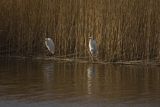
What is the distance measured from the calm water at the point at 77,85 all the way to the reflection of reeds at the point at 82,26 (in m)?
0.71

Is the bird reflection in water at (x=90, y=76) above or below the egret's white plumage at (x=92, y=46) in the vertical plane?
below

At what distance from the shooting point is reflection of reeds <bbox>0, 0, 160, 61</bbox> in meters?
14.3

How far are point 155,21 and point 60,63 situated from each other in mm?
2876

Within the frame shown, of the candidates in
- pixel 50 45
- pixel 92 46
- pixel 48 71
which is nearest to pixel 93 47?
pixel 92 46

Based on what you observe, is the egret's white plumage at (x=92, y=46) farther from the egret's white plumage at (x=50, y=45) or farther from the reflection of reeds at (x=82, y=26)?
the egret's white plumage at (x=50, y=45)

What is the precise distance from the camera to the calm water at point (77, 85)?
8.82m

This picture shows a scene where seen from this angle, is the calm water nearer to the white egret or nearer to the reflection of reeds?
the white egret

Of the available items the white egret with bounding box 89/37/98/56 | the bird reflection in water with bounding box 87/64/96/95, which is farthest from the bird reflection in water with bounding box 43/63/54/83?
the white egret with bounding box 89/37/98/56

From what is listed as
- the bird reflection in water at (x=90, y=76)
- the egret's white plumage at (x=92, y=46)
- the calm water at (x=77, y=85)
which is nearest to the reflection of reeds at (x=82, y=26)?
the egret's white plumage at (x=92, y=46)

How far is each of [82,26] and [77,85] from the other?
16.1 feet

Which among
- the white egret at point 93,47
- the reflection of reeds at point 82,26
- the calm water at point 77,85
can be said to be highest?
the reflection of reeds at point 82,26

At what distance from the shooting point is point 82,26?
1549cm

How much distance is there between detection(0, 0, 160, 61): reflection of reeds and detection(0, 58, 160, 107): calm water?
0.71m

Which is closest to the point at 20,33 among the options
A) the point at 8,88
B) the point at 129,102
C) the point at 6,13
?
the point at 6,13
